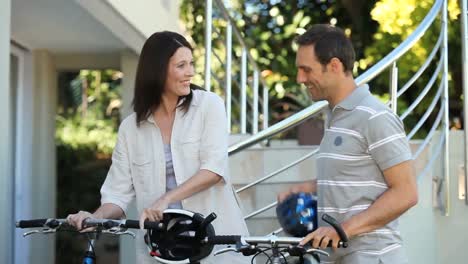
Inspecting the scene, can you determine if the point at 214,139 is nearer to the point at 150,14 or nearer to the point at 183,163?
the point at 183,163

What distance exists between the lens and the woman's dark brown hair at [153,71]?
10.4 ft

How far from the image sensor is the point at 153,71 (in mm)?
3188

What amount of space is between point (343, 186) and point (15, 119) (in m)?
4.28

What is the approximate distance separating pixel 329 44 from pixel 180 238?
0.85m

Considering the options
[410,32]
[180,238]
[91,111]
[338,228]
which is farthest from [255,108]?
[91,111]

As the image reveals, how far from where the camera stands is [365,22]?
36.6 ft

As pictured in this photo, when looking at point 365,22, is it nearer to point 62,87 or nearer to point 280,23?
point 280,23

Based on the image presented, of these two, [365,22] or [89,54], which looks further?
[365,22]

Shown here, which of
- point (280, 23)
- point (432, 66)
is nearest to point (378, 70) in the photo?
point (432, 66)

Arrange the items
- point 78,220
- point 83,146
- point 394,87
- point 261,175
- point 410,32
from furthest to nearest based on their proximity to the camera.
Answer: point 83,146
point 410,32
point 261,175
point 394,87
point 78,220

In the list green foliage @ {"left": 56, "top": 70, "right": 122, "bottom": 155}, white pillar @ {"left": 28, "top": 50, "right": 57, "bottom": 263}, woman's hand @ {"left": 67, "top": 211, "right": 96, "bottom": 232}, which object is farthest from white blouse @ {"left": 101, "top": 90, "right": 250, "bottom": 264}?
green foliage @ {"left": 56, "top": 70, "right": 122, "bottom": 155}

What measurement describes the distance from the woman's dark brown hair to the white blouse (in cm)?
4

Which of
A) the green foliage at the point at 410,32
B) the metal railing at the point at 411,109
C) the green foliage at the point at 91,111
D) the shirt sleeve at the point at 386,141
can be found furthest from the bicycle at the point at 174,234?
the green foliage at the point at 91,111

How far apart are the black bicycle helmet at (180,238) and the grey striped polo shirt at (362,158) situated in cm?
45
